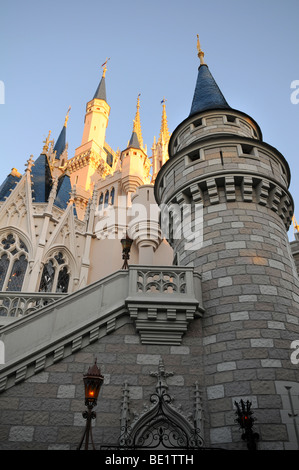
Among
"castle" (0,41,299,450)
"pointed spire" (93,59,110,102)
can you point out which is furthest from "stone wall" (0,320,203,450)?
"pointed spire" (93,59,110,102)

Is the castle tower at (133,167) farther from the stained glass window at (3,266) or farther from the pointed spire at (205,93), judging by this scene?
the pointed spire at (205,93)

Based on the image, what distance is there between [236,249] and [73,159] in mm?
36386

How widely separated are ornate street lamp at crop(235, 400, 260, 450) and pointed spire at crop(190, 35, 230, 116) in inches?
394

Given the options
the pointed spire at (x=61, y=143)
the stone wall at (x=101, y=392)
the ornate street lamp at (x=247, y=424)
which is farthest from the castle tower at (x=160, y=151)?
the ornate street lamp at (x=247, y=424)

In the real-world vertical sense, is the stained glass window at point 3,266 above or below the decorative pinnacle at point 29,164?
below

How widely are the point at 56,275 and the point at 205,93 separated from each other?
12.4 metres

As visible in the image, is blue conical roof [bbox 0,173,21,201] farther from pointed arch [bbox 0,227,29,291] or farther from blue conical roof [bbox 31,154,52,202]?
pointed arch [bbox 0,227,29,291]

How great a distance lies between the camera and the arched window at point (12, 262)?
1864cm

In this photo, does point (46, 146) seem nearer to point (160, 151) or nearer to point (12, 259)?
point (12, 259)

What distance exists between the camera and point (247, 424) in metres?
6.25

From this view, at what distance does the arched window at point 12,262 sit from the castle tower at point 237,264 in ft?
33.8

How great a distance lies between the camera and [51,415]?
687 cm
